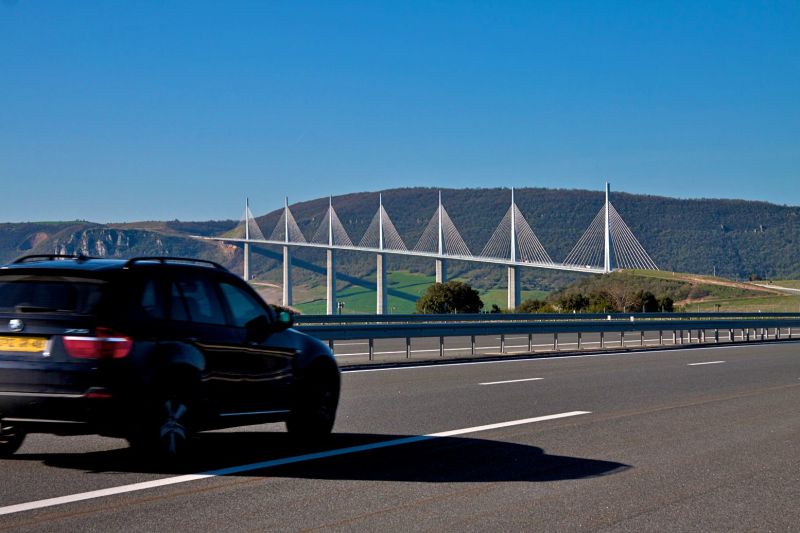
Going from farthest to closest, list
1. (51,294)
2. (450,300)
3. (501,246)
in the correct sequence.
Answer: (501,246) < (450,300) < (51,294)

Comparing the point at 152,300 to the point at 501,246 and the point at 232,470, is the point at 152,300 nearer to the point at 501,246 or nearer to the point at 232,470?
the point at 232,470

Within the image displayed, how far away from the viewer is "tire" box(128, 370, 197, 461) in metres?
8.00

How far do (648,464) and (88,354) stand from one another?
4395 millimetres

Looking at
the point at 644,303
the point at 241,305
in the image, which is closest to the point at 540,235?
the point at 644,303

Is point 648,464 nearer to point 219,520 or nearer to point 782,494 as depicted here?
point 782,494

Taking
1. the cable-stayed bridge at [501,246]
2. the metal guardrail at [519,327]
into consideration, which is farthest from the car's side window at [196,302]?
the cable-stayed bridge at [501,246]

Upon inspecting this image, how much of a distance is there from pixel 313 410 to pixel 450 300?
48.7 m

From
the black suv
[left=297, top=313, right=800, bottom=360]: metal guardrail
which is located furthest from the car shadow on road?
[left=297, top=313, right=800, bottom=360]: metal guardrail

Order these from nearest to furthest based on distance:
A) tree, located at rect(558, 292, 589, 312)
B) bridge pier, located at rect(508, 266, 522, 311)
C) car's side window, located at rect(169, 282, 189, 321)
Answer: car's side window, located at rect(169, 282, 189, 321) → tree, located at rect(558, 292, 589, 312) → bridge pier, located at rect(508, 266, 522, 311)

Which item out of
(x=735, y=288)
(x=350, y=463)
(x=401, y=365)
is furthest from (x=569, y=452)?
(x=735, y=288)

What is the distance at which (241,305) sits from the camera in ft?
30.4

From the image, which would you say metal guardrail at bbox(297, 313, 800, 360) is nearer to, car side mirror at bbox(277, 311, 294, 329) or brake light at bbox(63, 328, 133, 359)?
car side mirror at bbox(277, 311, 294, 329)

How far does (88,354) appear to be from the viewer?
305 inches

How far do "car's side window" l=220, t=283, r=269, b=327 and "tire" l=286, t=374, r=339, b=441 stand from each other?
2.57 feet
